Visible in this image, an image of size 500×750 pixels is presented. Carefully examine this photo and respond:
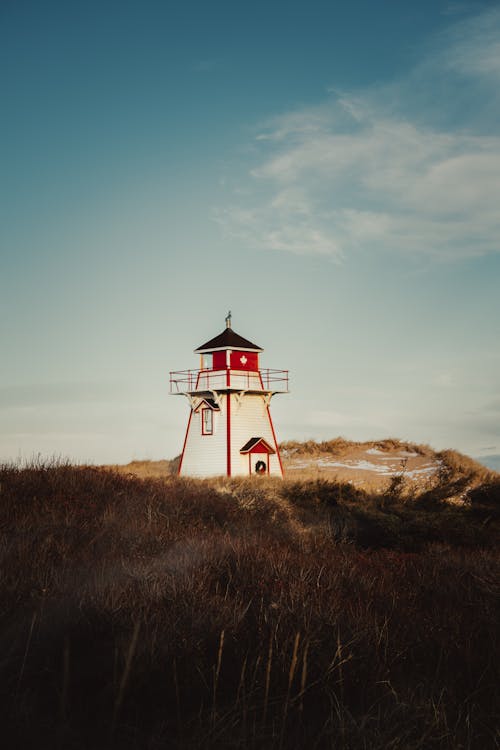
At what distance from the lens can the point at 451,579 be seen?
27.3ft

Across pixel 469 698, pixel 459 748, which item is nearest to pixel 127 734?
pixel 459 748

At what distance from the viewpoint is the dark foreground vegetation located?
12.3ft

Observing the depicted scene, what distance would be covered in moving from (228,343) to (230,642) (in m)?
27.2

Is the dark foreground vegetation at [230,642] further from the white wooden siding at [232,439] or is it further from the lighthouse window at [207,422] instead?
the lighthouse window at [207,422]

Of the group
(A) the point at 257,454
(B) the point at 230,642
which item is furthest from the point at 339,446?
(B) the point at 230,642

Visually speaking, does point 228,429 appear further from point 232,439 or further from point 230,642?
point 230,642

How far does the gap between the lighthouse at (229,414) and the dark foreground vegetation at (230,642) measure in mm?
20674

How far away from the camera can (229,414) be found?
1230 inches

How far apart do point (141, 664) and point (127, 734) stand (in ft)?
2.39

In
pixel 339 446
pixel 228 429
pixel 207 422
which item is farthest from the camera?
pixel 339 446

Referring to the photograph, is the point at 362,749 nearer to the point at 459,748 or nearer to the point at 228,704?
the point at 459,748

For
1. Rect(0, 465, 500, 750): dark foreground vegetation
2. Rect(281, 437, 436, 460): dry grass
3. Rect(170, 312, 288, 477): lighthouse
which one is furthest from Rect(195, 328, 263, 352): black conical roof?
Rect(0, 465, 500, 750): dark foreground vegetation

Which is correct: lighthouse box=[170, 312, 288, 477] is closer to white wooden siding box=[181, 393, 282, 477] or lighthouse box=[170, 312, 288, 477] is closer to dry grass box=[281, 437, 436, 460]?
white wooden siding box=[181, 393, 282, 477]

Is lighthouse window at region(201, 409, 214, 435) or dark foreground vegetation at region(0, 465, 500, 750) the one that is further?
lighthouse window at region(201, 409, 214, 435)
